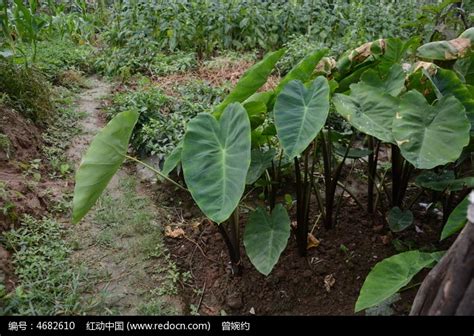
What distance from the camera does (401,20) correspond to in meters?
4.59

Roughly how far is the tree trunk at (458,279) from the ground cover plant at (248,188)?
2.4 inches

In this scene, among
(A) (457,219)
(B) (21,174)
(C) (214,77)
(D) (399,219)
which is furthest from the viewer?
(C) (214,77)

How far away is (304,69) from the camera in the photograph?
1.96 meters

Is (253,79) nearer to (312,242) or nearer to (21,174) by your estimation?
(312,242)

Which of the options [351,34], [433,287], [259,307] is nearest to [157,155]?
[259,307]

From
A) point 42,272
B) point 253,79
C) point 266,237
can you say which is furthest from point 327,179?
point 42,272

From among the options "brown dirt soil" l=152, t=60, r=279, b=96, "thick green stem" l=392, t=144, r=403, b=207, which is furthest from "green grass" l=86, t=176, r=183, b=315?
"brown dirt soil" l=152, t=60, r=279, b=96

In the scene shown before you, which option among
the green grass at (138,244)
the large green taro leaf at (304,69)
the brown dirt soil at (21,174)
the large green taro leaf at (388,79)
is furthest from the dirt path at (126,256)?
the large green taro leaf at (388,79)

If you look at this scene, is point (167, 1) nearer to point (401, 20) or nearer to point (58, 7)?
point (58, 7)

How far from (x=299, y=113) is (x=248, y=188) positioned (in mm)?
861

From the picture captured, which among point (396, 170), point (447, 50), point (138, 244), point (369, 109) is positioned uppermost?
point (447, 50)

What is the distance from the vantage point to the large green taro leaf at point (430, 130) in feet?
5.26

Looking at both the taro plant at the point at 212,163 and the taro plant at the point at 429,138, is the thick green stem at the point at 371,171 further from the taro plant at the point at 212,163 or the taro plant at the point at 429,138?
the taro plant at the point at 212,163

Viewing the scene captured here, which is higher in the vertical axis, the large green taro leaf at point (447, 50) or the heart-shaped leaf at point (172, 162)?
the large green taro leaf at point (447, 50)
